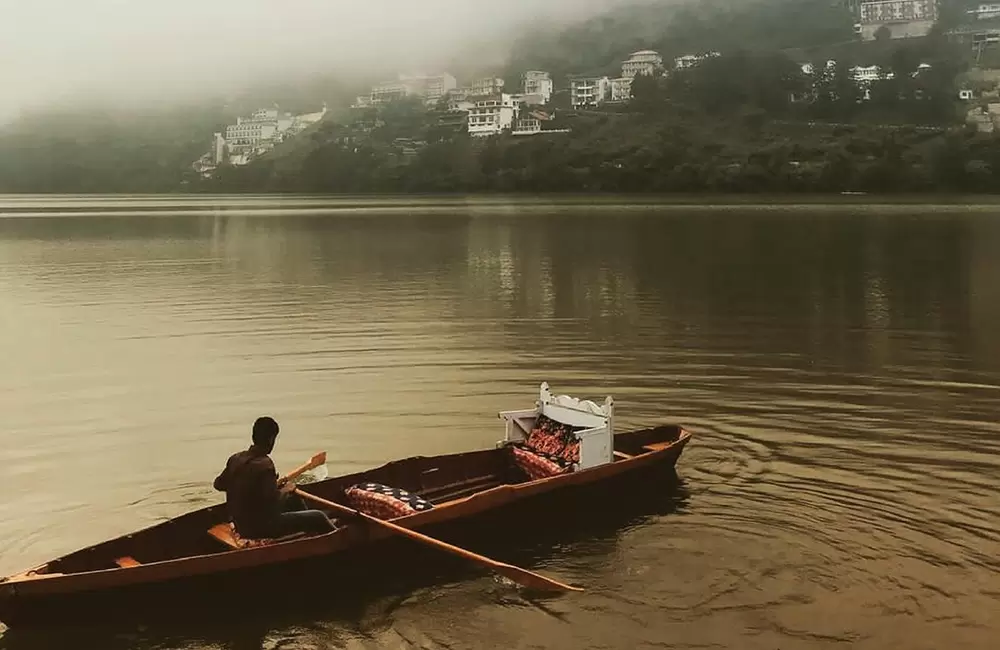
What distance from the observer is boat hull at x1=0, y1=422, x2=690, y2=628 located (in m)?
12.5

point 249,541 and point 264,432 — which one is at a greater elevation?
point 264,432

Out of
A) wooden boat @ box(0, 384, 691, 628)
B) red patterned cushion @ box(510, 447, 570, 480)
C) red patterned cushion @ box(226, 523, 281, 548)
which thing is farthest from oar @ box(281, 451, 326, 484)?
red patterned cushion @ box(510, 447, 570, 480)

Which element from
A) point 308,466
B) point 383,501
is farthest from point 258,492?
point 308,466

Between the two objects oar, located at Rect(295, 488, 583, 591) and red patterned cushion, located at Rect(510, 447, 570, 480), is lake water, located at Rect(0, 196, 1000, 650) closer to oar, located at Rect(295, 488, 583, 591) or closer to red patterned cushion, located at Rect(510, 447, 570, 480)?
oar, located at Rect(295, 488, 583, 591)

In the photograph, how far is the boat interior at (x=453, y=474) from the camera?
13.4 meters

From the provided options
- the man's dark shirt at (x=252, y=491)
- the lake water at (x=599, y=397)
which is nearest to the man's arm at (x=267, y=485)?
the man's dark shirt at (x=252, y=491)

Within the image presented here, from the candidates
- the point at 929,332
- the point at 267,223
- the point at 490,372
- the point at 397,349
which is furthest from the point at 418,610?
the point at 267,223

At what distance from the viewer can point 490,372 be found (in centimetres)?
2867

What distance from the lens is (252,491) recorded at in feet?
44.0

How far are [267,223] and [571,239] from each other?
46.9m

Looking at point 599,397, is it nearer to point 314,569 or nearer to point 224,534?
point 314,569

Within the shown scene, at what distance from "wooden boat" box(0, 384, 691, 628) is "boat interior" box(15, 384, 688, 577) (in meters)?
0.02

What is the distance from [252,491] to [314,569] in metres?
1.47

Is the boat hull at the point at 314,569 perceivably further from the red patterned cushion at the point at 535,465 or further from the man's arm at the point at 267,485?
the red patterned cushion at the point at 535,465
